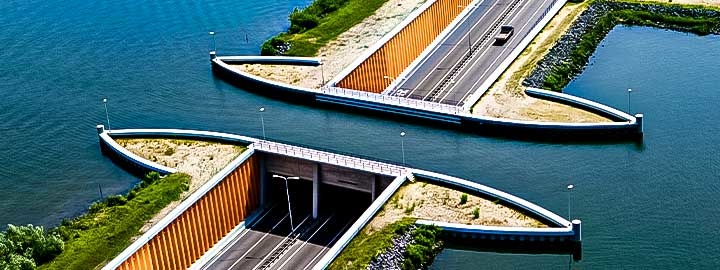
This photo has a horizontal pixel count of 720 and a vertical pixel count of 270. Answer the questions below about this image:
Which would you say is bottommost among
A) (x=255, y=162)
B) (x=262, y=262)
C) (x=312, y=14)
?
(x=262, y=262)

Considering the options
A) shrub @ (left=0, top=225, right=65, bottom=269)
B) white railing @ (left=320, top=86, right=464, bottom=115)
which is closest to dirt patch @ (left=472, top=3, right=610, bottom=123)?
white railing @ (left=320, top=86, right=464, bottom=115)

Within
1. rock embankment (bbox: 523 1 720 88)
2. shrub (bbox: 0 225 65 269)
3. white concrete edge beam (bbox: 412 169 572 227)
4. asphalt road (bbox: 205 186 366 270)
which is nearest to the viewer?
shrub (bbox: 0 225 65 269)

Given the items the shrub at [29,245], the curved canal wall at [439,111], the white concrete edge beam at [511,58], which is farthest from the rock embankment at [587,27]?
the shrub at [29,245]

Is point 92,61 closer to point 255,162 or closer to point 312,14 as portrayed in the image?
point 312,14

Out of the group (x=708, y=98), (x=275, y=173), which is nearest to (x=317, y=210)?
(x=275, y=173)

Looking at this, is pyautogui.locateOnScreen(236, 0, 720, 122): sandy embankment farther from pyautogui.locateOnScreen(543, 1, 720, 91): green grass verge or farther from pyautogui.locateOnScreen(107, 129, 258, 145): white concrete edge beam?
pyautogui.locateOnScreen(107, 129, 258, 145): white concrete edge beam

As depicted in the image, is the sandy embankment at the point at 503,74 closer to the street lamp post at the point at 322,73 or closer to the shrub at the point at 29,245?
the street lamp post at the point at 322,73
